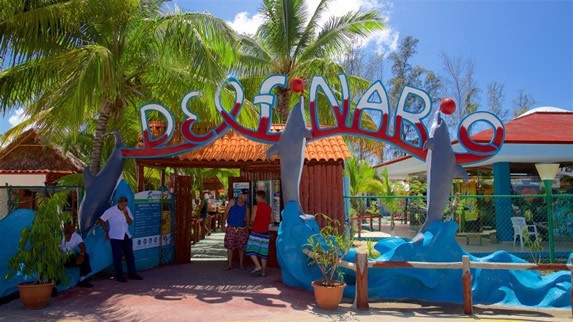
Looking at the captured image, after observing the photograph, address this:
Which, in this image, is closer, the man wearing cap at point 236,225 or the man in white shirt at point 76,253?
the man in white shirt at point 76,253

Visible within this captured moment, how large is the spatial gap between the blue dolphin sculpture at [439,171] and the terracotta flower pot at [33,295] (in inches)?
246

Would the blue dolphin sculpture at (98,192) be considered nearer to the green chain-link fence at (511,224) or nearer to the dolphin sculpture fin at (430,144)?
the dolphin sculpture fin at (430,144)

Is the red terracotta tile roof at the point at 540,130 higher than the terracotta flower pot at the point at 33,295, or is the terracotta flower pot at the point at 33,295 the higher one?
the red terracotta tile roof at the point at 540,130

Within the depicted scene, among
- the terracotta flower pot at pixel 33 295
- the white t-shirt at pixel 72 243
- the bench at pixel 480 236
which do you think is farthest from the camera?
the bench at pixel 480 236

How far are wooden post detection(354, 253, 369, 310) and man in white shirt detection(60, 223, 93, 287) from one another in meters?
4.74

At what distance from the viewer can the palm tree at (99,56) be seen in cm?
837

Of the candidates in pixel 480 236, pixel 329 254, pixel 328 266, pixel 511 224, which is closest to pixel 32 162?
pixel 328 266

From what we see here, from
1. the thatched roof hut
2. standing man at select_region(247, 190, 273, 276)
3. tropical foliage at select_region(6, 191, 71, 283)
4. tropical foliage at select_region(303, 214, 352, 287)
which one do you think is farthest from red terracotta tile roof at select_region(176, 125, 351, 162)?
the thatched roof hut

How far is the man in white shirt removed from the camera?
7.73m

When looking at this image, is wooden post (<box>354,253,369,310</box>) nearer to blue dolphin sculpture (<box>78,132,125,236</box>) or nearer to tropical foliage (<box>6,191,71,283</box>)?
tropical foliage (<box>6,191,71,283</box>)

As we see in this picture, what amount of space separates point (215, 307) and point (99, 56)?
16.9ft

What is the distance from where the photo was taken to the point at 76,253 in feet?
25.9

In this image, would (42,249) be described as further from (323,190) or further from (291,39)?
(291,39)

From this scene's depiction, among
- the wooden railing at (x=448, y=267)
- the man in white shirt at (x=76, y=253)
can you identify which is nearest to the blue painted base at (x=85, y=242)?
the man in white shirt at (x=76, y=253)
